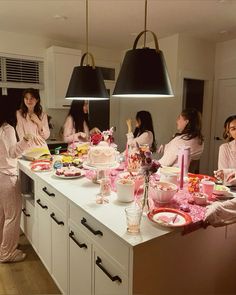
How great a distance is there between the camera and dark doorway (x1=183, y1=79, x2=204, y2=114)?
481 cm

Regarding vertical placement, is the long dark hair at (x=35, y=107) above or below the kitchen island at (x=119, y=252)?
above

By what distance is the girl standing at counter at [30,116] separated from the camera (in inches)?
116

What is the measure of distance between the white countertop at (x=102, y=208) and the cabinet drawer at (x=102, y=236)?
0.03m

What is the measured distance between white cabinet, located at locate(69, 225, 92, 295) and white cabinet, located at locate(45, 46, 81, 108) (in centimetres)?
329

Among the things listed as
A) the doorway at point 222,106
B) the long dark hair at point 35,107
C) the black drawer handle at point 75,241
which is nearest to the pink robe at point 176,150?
the black drawer handle at point 75,241

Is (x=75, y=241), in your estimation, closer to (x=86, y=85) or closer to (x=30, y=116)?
(x=86, y=85)

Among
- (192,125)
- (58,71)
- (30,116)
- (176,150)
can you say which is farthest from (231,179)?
(58,71)

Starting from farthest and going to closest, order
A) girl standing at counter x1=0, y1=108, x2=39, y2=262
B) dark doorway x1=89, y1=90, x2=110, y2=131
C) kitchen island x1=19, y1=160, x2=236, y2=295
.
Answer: dark doorway x1=89, y1=90, x2=110, y2=131 < girl standing at counter x1=0, y1=108, x2=39, y2=262 < kitchen island x1=19, y1=160, x2=236, y2=295

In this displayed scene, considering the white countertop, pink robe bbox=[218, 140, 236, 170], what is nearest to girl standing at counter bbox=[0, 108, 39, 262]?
the white countertop

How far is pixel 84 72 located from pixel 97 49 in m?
3.21

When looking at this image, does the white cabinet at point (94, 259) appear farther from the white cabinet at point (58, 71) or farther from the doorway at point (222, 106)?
the doorway at point (222, 106)

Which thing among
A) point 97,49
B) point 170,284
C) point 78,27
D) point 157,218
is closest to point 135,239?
point 157,218

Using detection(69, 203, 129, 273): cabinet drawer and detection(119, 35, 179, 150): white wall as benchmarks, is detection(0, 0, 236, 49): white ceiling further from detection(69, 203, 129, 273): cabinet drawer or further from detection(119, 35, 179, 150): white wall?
detection(69, 203, 129, 273): cabinet drawer

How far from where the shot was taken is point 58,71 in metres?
4.47
